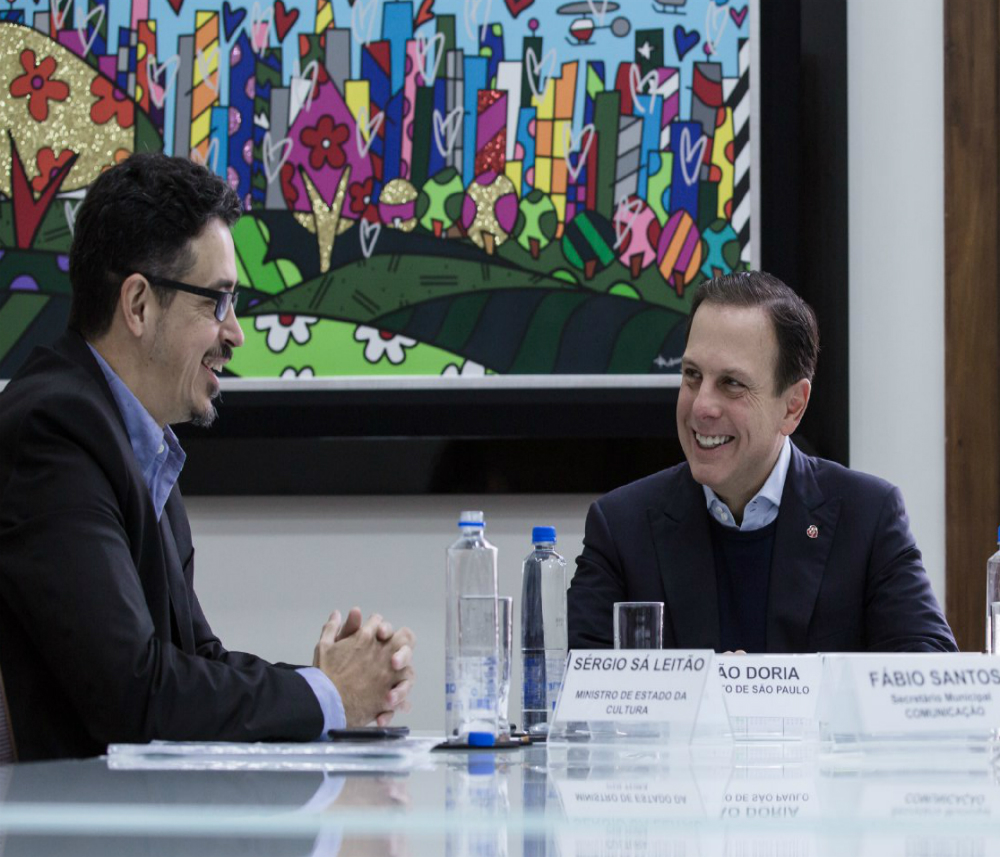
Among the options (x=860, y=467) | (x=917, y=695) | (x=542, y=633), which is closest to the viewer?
(x=917, y=695)

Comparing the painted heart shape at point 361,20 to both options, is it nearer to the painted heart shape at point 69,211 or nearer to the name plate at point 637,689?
the painted heart shape at point 69,211

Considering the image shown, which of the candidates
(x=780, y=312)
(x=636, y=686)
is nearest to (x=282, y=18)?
(x=780, y=312)

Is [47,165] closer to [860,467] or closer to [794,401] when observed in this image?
[794,401]

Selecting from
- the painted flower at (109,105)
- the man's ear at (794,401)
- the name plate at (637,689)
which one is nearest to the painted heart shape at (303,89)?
the painted flower at (109,105)

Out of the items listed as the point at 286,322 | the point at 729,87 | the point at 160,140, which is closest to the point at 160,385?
the point at 286,322

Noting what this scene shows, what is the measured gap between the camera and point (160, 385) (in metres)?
2.09

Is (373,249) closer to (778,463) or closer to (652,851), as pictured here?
(778,463)

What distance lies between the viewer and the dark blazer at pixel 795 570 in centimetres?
227

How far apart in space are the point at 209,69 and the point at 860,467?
1823 millimetres

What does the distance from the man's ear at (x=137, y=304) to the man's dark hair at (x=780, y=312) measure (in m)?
1.03

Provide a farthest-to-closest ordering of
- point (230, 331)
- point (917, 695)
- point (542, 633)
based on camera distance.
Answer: point (230, 331) < point (542, 633) < point (917, 695)

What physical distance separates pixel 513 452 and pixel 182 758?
1.72m

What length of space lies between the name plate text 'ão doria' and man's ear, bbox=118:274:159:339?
90cm

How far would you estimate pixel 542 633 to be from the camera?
2.04m
